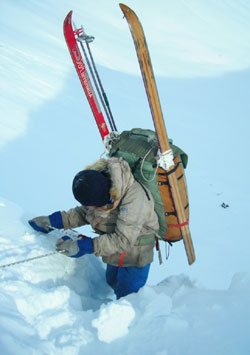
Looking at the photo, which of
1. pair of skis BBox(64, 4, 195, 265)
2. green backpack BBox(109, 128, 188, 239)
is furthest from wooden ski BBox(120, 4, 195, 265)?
green backpack BBox(109, 128, 188, 239)

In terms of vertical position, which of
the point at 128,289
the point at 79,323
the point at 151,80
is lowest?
the point at 128,289

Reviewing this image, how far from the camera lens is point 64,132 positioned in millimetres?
6230

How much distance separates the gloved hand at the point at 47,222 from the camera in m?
2.49

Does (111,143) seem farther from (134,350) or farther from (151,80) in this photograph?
(134,350)

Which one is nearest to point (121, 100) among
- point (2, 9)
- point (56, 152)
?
point (56, 152)

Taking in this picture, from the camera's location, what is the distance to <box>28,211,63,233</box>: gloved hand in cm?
249

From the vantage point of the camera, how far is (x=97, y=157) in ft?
19.4

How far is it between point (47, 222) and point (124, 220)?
731 mm

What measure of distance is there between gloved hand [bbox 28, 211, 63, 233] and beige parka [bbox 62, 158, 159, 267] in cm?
28

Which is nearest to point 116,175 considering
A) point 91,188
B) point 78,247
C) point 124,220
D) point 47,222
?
point 91,188

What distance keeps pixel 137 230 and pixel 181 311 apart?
0.55m

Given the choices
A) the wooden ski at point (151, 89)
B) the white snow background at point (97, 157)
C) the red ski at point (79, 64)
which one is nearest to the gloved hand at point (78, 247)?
the white snow background at point (97, 157)

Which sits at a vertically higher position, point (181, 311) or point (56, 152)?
point (56, 152)

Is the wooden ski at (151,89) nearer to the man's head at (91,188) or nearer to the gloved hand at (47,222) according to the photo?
the man's head at (91,188)
